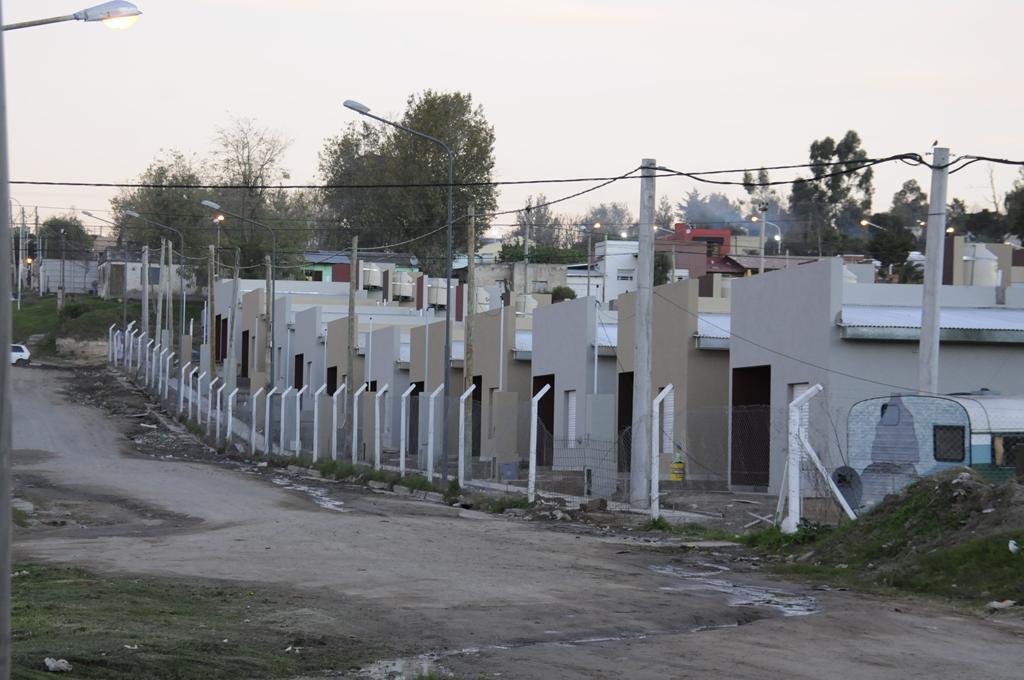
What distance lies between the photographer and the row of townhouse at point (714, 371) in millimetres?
25625

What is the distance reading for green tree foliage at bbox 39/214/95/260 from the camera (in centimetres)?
13700

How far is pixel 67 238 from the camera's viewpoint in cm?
14038

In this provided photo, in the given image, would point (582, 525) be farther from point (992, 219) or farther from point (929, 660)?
point (992, 219)

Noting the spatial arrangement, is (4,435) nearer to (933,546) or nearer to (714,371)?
(933,546)

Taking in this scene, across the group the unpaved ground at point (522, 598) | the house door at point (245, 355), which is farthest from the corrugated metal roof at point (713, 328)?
the house door at point (245, 355)

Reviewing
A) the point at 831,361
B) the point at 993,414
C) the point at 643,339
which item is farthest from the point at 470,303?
the point at 993,414

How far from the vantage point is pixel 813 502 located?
20797 millimetres

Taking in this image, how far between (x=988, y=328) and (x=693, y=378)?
763cm

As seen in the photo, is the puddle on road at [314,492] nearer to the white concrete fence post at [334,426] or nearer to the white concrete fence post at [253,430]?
the white concrete fence post at [334,426]

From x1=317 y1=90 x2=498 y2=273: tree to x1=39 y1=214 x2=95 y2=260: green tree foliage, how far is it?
5494 centimetres

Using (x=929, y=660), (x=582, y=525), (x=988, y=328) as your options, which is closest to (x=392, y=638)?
(x=929, y=660)

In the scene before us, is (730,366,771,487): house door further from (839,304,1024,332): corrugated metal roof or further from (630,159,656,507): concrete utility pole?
(630,159,656,507): concrete utility pole

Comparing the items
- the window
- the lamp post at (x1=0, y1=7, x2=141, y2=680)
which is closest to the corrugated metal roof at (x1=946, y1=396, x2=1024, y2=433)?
the window

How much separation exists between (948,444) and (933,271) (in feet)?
8.48
